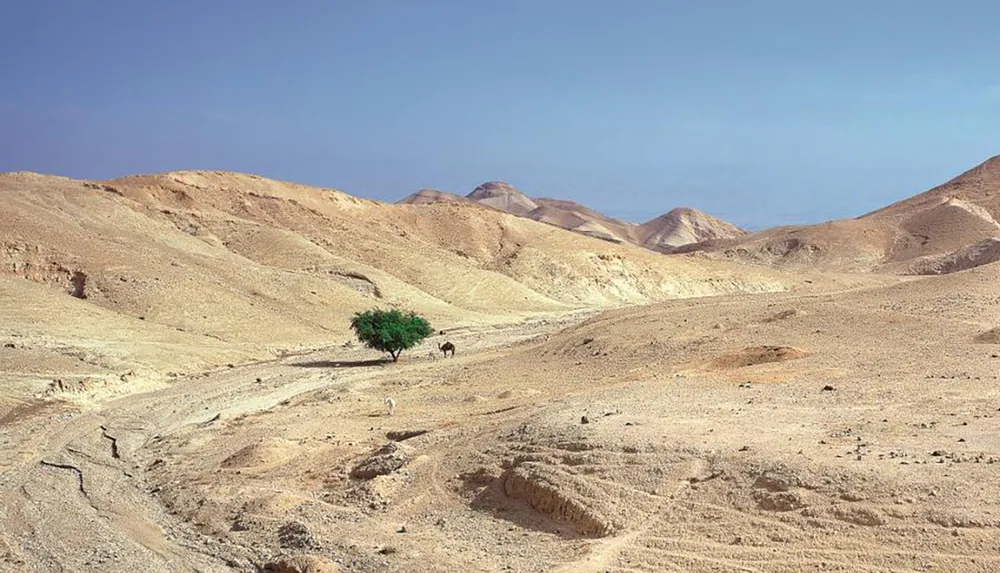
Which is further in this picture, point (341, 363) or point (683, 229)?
point (683, 229)

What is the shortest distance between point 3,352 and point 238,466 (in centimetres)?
1418

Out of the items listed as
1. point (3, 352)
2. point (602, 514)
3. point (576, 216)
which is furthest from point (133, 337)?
point (576, 216)

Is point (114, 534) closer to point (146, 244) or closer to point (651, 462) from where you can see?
point (651, 462)

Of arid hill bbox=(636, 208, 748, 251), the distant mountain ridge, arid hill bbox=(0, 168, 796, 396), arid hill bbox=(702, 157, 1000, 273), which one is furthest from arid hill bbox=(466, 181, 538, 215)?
arid hill bbox=(0, 168, 796, 396)

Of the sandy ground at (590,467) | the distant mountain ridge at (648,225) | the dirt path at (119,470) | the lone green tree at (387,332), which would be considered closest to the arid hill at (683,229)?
the distant mountain ridge at (648,225)

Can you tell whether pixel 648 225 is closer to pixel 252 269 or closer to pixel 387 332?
pixel 252 269

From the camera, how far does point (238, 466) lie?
1548 centimetres

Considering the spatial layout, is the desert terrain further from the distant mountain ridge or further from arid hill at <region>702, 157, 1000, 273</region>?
the distant mountain ridge

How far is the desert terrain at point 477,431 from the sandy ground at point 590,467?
0.16ft

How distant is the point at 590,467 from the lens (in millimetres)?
12188

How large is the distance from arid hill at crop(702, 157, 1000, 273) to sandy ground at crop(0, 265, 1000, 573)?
60.3 m

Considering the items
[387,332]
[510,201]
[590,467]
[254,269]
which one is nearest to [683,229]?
[510,201]

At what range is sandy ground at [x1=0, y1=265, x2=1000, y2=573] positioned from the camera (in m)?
10.0

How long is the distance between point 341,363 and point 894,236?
2794 inches
